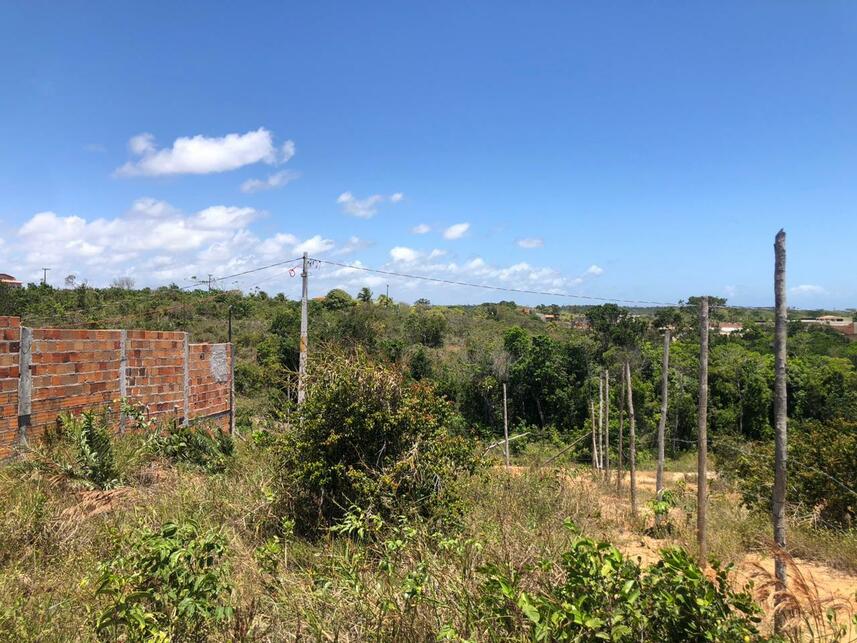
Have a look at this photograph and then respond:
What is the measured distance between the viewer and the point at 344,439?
4648mm

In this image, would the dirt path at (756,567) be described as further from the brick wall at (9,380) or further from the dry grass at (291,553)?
the brick wall at (9,380)

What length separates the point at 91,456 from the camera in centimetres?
515

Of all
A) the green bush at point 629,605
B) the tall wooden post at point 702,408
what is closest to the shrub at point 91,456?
the green bush at point 629,605

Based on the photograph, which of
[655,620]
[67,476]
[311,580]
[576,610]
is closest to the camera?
[576,610]

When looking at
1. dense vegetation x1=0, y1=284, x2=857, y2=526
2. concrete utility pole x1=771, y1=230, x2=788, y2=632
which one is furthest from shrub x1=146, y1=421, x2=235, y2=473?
dense vegetation x1=0, y1=284, x2=857, y2=526

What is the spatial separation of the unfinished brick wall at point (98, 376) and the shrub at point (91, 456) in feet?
1.63

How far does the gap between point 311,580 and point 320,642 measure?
641 millimetres

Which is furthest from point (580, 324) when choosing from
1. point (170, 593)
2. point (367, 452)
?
point (170, 593)

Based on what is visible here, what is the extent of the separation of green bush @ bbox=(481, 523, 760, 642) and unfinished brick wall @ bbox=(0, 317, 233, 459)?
5378 millimetres

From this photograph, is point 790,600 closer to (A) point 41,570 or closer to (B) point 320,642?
(B) point 320,642

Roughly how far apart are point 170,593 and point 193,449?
4184 millimetres

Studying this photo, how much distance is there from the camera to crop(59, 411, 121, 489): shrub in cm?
504

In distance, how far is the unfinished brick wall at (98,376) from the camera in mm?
5438

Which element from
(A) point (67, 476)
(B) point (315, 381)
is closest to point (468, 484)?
(B) point (315, 381)
